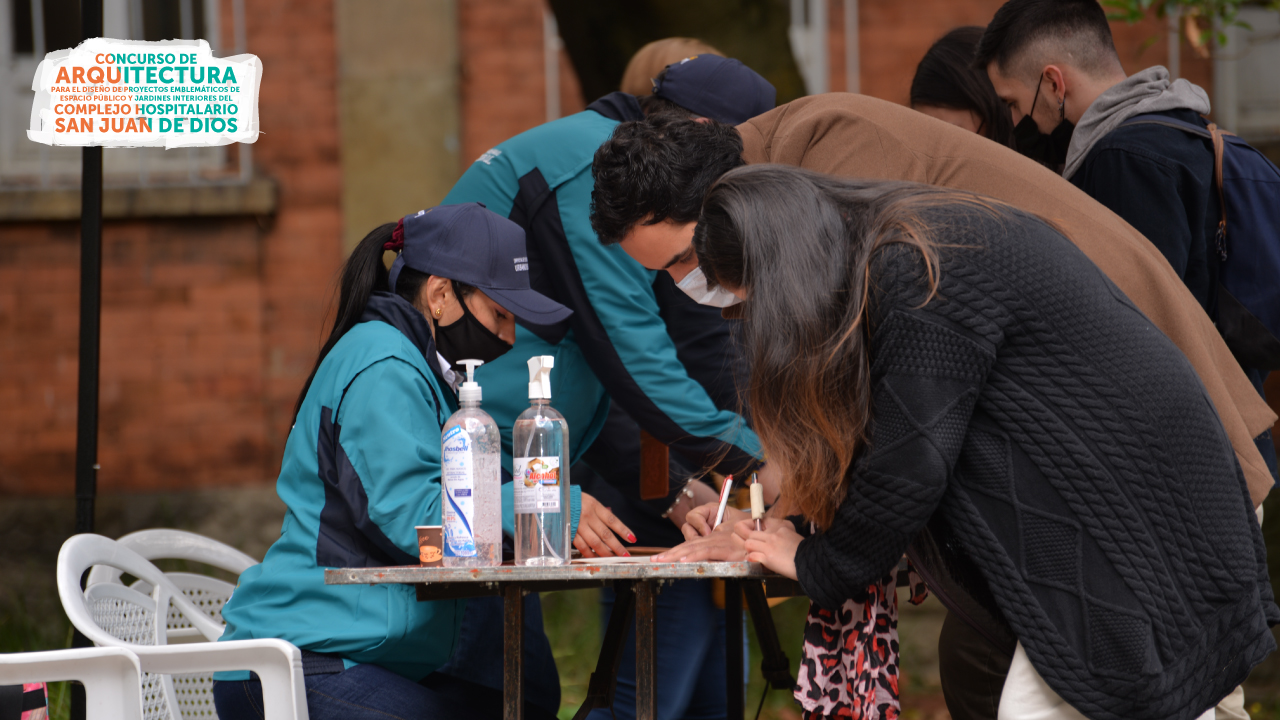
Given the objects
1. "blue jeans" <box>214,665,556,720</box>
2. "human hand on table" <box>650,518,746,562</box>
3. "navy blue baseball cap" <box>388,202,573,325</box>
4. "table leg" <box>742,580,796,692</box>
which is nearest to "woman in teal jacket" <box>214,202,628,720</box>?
"blue jeans" <box>214,665,556,720</box>

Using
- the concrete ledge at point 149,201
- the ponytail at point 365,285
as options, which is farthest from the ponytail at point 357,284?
the concrete ledge at point 149,201

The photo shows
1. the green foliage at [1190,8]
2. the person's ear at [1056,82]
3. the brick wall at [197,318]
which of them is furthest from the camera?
the brick wall at [197,318]

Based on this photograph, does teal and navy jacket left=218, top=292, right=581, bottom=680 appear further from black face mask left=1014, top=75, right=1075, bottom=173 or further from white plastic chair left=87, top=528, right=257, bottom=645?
black face mask left=1014, top=75, right=1075, bottom=173

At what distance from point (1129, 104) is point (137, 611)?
8.18 feet

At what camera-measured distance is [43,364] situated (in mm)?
5777

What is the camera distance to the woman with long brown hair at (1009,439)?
1.70 m

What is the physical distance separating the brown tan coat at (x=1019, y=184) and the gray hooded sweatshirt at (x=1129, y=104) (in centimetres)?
53

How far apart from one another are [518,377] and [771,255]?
113 cm

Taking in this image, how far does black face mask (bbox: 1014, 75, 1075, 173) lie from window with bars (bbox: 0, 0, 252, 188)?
3.96 m

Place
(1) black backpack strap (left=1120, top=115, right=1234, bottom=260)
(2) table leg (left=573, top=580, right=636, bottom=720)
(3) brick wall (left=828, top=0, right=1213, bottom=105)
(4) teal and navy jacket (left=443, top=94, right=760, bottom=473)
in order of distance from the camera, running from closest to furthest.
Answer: (2) table leg (left=573, top=580, right=636, bottom=720)
(1) black backpack strap (left=1120, top=115, right=1234, bottom=260)
(4) teal and navy jacket (left=443, top=94, right=760, bottom=473)
(3) brick wall (left=828, top=0, right=1213, bottom=105)

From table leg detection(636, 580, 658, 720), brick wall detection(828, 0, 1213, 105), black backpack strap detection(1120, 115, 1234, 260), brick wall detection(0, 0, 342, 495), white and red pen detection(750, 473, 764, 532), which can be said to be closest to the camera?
table leg detection(636, 580, 658, 720)

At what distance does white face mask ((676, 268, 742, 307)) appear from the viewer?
7.56ft

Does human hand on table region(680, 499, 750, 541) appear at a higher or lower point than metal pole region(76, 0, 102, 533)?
lower

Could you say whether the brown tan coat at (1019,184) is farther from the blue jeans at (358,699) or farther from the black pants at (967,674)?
the blue jeans at (358,699)
